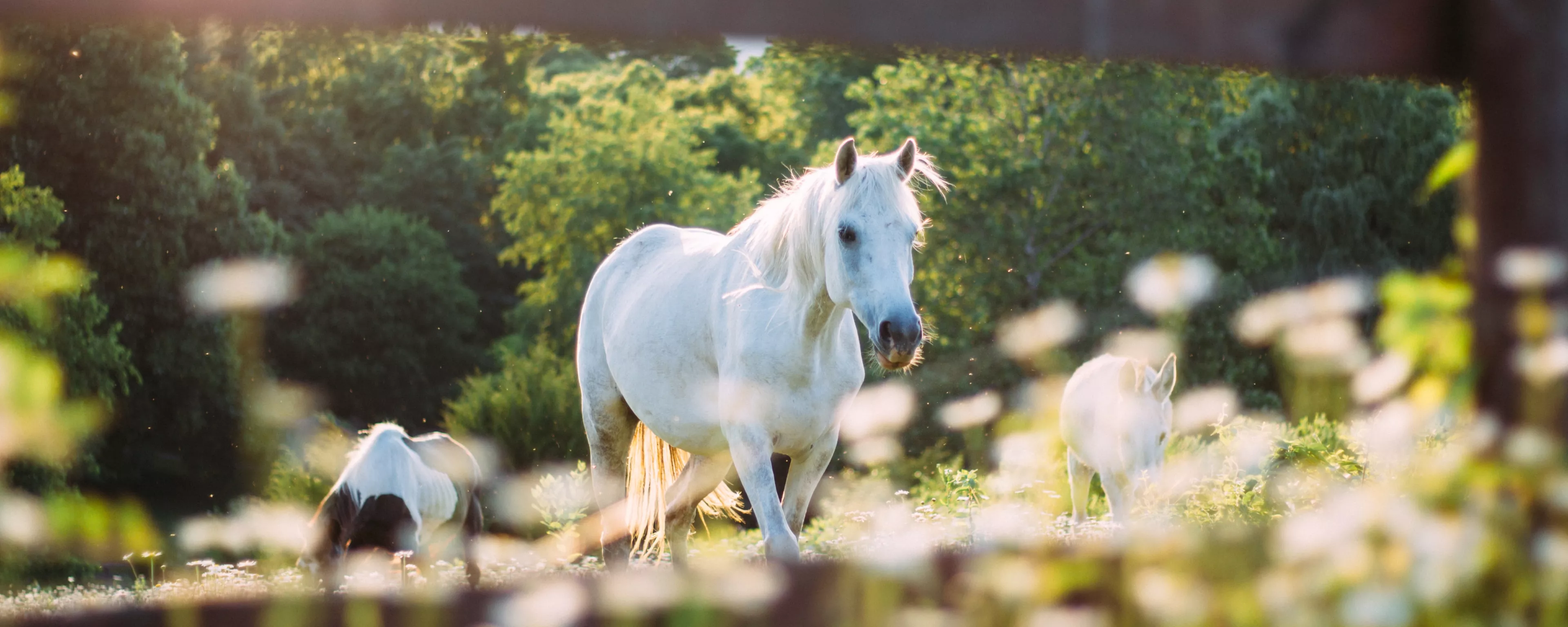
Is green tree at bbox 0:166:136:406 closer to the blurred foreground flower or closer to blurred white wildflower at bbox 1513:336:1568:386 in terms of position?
the blurred foreground flower

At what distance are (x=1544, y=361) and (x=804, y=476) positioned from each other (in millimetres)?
3444

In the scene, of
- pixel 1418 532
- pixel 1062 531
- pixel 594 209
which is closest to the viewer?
pixel 1418 532

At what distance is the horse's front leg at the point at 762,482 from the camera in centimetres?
409

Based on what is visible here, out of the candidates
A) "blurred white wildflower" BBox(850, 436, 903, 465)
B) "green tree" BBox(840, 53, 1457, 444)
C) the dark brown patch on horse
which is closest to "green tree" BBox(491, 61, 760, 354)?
"green tree" BBox(840, 53, 1457, 444)

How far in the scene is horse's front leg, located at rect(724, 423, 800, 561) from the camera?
4094mm

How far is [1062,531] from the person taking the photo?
6.29 meters

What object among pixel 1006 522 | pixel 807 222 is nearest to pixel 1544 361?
pixel 1006 522

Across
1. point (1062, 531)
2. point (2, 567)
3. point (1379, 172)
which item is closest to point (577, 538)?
point (1062, 531)

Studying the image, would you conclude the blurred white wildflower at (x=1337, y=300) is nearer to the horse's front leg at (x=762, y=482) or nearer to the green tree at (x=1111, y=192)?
the horse's front leg at (x=762, y=482)

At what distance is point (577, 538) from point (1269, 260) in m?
13.9

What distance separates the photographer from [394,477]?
7.05 metres

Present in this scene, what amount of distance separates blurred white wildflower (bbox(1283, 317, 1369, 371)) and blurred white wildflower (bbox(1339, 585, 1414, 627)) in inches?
10.2

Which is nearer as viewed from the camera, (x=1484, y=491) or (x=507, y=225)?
(x=1484, y=491)

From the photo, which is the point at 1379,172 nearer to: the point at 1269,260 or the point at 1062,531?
the point at 1269,260
